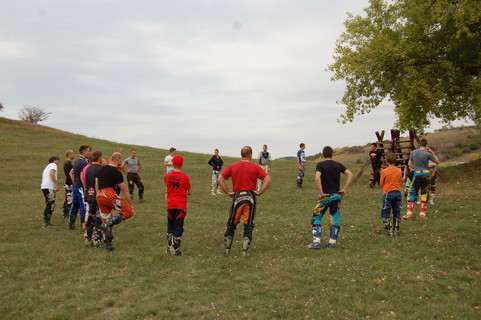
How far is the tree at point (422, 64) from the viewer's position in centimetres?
2262

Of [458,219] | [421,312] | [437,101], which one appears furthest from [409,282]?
[437,101]

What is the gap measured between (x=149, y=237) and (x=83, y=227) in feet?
7.27

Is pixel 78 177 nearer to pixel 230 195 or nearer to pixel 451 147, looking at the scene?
pixel 230 195

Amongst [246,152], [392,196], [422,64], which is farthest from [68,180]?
[422,64]

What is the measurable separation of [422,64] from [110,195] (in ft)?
70.4

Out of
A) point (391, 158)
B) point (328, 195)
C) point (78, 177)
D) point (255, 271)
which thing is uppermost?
point (391, 158)

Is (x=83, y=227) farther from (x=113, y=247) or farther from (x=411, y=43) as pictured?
(x=411, y=43)

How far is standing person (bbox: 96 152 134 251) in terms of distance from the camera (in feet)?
33.0

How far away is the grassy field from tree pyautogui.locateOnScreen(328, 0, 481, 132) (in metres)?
9.92

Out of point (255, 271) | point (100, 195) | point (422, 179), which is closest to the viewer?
point (255, 271)

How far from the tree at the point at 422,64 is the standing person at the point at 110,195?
18.5 m

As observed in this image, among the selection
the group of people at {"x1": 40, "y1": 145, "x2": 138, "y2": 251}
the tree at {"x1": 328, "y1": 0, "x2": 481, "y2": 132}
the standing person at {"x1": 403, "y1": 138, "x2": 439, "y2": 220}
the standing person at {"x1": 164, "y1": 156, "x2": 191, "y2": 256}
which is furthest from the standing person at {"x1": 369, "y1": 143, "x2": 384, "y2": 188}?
the group of people at {"x1": 40, "y1": 145, "x2": 138, "y2": 251}

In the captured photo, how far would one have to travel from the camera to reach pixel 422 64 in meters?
24.3

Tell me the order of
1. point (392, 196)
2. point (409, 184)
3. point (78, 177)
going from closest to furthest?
point (392, 196) < point (78, 177) < point (409, 184)
